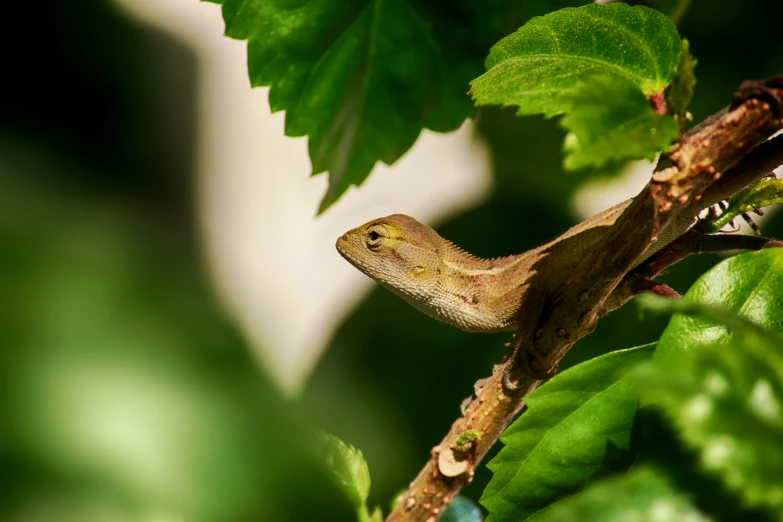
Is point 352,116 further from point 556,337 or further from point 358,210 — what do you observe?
point 358,210

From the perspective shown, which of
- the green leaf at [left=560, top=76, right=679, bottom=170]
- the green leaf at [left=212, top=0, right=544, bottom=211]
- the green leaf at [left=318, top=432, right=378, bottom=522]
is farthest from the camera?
the green leaf at [left=212, top=0, right=544, bottom=211]

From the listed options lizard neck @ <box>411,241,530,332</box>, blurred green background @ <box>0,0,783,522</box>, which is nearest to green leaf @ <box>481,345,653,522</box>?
blurred green background @ <box>0,0,783,522</box>

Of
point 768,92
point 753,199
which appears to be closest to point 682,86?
point 768,92

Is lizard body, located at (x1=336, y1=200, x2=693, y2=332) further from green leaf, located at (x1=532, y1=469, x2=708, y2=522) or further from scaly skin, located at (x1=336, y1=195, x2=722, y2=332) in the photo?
green leaf, located at (x1=532, y1=469, x2=708, y2=522)

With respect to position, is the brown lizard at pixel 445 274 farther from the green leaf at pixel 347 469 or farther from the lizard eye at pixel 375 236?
the green leaf at pixel 347 469

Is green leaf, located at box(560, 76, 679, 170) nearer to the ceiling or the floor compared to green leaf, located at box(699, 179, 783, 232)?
nearer to the ceiling

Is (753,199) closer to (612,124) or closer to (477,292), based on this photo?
(612,124)
